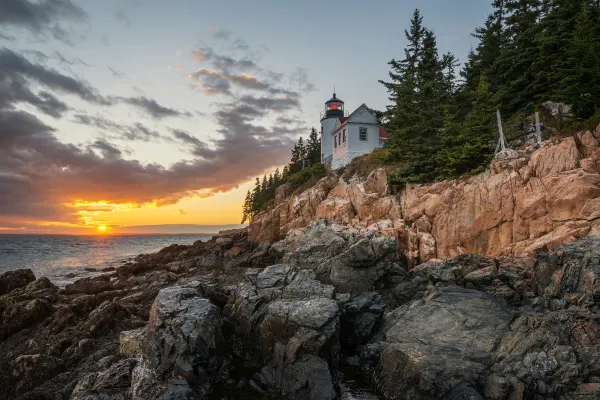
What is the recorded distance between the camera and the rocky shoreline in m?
10.7

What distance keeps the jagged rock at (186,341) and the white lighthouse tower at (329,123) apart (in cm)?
3838

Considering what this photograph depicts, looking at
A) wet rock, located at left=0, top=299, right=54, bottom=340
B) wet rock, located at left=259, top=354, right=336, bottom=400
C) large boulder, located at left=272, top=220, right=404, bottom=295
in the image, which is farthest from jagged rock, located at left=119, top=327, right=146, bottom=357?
large boulder, located at left=272, top=220, right=404, bottom=295

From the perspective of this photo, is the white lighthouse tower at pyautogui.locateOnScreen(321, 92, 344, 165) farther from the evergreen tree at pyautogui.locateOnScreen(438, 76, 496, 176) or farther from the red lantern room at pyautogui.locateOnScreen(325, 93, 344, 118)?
the evergreen tree at pyautogui.locateOnScreen(438, 76, 496, 176)

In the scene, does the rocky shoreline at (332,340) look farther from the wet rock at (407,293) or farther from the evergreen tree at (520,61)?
the evergreen tree at (520,61)

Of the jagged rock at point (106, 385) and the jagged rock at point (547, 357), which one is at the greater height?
the jagged rock at point (547, 357)

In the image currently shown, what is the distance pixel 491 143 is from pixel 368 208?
36.8 feet

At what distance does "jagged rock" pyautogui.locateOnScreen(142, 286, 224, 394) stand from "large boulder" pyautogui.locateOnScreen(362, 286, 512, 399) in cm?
622

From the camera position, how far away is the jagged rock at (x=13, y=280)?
25.8 metres

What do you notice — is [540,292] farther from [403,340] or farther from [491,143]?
[491,143]

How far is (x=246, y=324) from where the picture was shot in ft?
49.2

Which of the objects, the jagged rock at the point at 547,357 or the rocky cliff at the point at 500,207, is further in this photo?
the rocky cliff at the point at 500,207

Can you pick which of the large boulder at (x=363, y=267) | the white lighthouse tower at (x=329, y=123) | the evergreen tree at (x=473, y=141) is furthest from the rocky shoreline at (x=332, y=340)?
the white lighthouse tower at (x=329, y=123)

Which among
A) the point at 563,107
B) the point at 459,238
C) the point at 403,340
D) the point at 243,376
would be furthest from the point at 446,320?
the point at 563,107

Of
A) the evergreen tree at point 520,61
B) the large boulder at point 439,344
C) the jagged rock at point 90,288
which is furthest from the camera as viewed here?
the evergreen tree at point 520,61
